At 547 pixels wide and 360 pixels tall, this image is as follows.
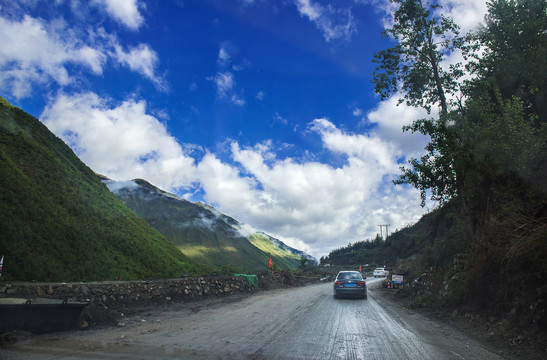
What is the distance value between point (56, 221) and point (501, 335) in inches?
775

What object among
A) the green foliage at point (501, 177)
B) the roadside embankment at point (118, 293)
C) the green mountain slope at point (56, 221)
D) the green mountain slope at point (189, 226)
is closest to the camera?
the green foliage at point (501, 177)

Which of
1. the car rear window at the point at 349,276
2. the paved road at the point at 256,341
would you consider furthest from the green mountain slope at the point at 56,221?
the car rear window at the point at 349,276

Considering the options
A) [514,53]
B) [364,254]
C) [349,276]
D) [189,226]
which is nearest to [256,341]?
[349,276]

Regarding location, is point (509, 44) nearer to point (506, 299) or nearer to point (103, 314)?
point (506, 299)

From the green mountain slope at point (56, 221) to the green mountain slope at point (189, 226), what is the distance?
175ft

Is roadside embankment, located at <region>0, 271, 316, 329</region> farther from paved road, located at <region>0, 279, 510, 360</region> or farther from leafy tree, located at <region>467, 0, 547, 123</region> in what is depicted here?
leafy tree, located at <region>467, 0, 547, 123</region>

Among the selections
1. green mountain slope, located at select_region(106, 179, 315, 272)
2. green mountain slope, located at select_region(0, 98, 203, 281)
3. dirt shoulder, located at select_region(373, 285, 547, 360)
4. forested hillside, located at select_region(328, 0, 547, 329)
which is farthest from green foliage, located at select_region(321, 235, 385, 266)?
dirt shoulder, located at select_region(373, 285, 547, 360)

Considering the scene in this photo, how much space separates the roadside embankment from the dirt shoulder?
30.7 feet

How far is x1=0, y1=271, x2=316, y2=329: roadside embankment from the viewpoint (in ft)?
27.5

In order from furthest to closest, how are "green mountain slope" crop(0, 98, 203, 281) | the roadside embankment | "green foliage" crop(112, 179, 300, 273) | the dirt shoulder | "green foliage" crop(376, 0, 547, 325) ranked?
"green foliage" crop(112, 179, 300, 273)
"green mountain slope" crop(0, 98, 203, 281)
the roadside embankment
"green foliage" crop(376, 0, 547, 325)
the dirt shoulder

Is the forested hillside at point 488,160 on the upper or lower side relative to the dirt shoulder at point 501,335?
upper

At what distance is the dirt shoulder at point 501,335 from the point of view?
5781mm

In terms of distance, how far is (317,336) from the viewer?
7.08 metres

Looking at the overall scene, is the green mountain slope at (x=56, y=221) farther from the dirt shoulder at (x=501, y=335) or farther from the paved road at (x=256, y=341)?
the dirt shoulder at (x=501, y=335)
